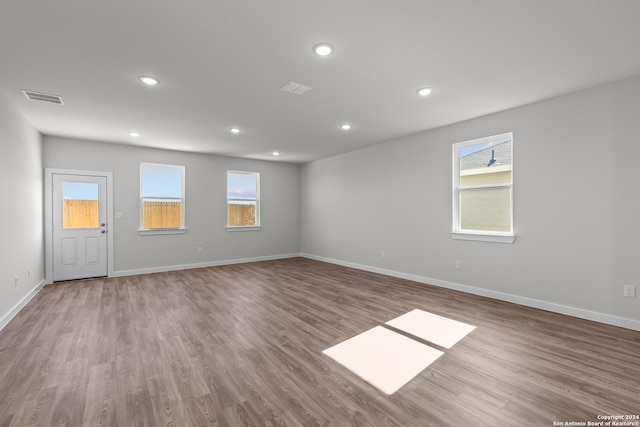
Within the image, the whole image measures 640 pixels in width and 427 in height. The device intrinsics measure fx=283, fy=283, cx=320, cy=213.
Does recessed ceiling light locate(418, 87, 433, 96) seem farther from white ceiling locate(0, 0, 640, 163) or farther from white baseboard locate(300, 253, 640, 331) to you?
white baseboard locate(300, 253, 640, 331)

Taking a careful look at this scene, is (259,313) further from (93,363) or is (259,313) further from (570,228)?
(570,228)

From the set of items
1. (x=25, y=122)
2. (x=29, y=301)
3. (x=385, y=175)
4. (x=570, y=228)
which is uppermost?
(x=25, y=122)

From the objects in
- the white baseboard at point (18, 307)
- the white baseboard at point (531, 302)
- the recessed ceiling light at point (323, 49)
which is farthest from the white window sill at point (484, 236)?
the white baseboard at point (18, 307)

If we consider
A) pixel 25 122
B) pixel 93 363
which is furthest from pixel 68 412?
pixel 25 122

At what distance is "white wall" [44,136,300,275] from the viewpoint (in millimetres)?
5484

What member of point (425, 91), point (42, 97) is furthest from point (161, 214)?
point (425, 91)

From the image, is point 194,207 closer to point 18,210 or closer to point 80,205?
point 80,205

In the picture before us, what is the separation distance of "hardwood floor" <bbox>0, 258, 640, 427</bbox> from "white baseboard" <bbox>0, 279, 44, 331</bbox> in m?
0.10

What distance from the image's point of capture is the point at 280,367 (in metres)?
2.27

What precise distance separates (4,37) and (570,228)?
5849 millimetres

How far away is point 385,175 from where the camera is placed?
18.8ft

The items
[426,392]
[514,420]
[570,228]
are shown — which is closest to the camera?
[514,420]

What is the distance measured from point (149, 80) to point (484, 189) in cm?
458

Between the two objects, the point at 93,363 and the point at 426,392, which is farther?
the point at 93,363
